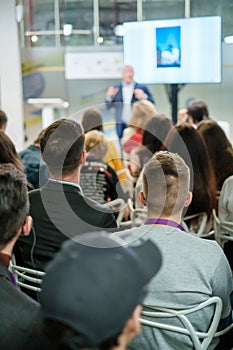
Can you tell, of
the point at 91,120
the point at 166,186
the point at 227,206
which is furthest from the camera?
the point at 91,120

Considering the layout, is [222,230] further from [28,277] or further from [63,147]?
[28,277]

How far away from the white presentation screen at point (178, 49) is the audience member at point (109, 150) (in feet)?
7.69

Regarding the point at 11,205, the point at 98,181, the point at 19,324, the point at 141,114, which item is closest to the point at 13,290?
the point at 19,324

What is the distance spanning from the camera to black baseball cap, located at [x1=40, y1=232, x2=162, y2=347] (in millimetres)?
999

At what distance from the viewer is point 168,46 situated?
664 centimetres

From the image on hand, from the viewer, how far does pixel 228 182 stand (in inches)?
127

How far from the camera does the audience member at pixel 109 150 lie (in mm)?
4085

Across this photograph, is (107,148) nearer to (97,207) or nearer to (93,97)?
(97,207)

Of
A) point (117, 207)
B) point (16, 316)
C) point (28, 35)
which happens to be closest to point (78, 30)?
point (28, 35)

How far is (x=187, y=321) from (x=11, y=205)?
29.0 inches

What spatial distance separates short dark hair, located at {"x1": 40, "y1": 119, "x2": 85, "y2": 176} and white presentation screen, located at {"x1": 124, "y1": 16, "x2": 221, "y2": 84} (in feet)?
13.6

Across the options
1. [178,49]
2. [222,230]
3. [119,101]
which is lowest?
[222,230]

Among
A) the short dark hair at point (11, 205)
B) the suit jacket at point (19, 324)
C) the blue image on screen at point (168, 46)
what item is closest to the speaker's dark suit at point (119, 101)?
the blue image on screen at point (168, 46)

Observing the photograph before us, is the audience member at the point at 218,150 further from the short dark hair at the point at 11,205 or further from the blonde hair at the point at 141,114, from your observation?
the short dark hair at the point at 11,205
